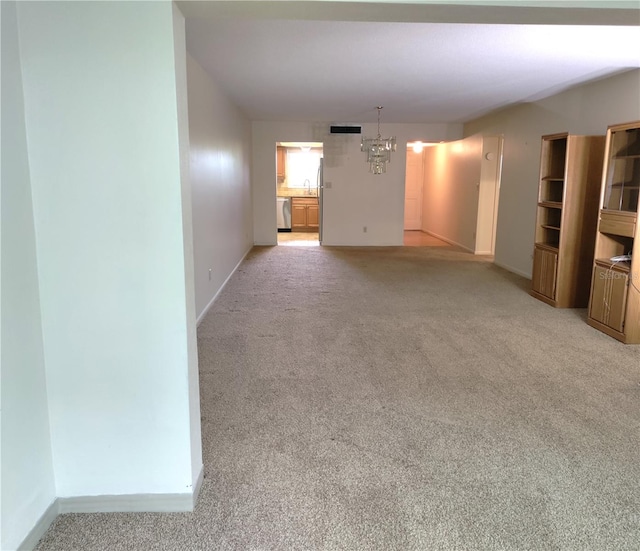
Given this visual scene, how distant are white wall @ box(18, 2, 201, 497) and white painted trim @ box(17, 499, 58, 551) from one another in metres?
0.06

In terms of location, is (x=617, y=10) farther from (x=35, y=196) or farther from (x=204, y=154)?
(x=204, y=154)

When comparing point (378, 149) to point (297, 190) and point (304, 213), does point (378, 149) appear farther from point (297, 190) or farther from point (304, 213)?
point (297, 190)

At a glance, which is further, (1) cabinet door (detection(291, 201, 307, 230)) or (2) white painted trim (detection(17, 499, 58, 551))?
(1) cabinet door (detection(291, 201, 307, 230))

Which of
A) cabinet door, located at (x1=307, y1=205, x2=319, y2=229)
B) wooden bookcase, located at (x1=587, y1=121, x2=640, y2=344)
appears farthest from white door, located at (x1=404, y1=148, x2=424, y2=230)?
wooden bookcase, located at (x1=587, y1=121, x2=640, y2=344)

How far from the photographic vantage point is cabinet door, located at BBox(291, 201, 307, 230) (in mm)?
11766

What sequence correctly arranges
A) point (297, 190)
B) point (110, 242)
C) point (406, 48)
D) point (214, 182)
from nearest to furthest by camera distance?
point (110, 242), point (406, 48), point (214, 182), point (297, 190)

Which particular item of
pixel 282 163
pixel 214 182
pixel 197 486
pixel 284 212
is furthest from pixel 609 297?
pixel 282 163

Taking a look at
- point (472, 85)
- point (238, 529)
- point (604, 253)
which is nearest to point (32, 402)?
point (238, 529)

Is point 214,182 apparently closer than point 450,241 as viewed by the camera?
Yes

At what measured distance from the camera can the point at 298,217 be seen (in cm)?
1182

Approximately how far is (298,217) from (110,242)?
10148 millimetres

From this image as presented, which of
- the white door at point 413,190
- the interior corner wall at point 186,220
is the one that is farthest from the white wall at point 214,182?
the white door at point 413,190

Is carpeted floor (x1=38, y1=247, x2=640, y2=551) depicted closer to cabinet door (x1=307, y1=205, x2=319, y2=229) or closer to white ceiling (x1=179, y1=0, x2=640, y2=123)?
white ceiling (x1=179, y1=0, x2=640, y2=123)

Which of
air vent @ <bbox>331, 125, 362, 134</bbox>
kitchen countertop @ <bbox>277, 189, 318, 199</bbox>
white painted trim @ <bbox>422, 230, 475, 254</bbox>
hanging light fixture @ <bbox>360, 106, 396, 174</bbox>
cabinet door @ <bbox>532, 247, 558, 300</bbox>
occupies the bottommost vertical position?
white painted trim @ <bbox>422, 230, 475, 254</bbox>
